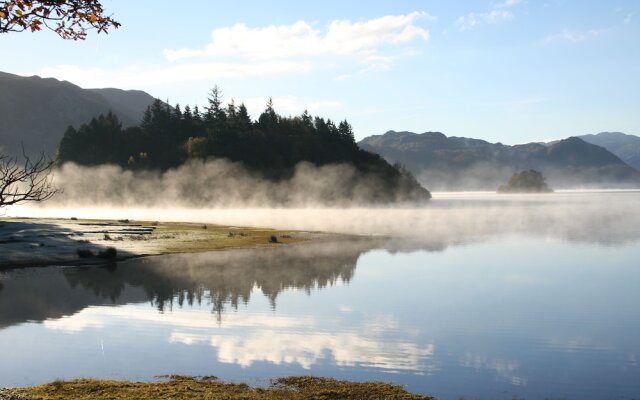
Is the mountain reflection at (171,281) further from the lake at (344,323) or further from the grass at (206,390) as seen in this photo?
the grass at (206,390)

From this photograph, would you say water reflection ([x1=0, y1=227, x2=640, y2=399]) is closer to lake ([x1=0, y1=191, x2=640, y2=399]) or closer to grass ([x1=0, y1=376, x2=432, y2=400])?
lake ([x1=0, y1=191, x2=640, y2=399])

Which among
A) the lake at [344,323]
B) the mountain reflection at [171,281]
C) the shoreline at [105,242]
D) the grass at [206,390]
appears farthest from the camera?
the shoreline at [105,242]

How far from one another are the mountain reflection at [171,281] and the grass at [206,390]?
47.0ft

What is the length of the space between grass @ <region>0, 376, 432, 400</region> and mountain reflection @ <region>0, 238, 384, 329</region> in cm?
1433

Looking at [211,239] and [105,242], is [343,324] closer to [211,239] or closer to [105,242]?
[105,242]

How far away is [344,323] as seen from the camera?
3148 cm

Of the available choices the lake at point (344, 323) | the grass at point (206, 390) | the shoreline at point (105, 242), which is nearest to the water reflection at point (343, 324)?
the lake at point (344, 323)

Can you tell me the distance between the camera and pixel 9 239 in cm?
7019

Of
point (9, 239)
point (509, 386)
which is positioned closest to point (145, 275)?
point (9, 239)

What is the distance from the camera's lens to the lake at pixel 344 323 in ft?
74.0

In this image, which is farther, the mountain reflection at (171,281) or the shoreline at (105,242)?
the shoreline at (105,242)

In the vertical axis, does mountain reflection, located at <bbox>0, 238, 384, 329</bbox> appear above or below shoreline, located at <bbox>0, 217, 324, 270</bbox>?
below

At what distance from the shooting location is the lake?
74.0 feet

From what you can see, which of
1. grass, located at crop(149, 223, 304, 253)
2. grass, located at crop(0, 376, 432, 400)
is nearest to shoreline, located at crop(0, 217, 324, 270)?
grass, located at crop(149, 223, 304, 253)
